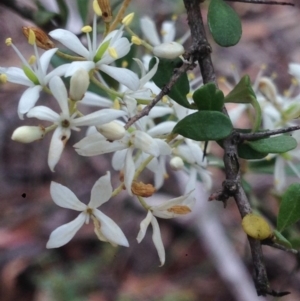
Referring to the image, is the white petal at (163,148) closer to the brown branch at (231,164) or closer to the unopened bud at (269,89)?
the brown branch at (231,164)

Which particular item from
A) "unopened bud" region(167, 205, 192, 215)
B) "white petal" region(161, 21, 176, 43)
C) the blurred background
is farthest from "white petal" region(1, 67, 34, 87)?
the blurred background

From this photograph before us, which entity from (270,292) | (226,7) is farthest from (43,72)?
(270,292)

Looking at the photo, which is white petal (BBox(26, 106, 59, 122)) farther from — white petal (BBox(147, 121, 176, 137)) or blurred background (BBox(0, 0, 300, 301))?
blurred background (BBox(0, 0, 300, 301))

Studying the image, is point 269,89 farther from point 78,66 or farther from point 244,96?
point 78,66

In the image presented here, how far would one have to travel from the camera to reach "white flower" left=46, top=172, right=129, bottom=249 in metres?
0.58

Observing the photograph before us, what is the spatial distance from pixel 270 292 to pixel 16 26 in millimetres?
1519

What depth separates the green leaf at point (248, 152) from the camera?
0.58m

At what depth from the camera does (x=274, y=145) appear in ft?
1.85

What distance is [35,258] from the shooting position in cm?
178

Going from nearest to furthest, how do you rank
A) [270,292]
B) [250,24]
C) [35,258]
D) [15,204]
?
[270,292] < [35,258] < [15,204] < [250,24]

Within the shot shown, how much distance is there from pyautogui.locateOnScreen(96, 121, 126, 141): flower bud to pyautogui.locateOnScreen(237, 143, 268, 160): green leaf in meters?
0.14

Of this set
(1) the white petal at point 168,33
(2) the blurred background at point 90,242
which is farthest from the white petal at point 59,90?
(2) the blurred background at point 90,242

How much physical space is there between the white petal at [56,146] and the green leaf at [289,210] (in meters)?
0.24

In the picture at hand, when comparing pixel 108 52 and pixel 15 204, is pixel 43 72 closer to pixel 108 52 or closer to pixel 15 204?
pixel 108 52
